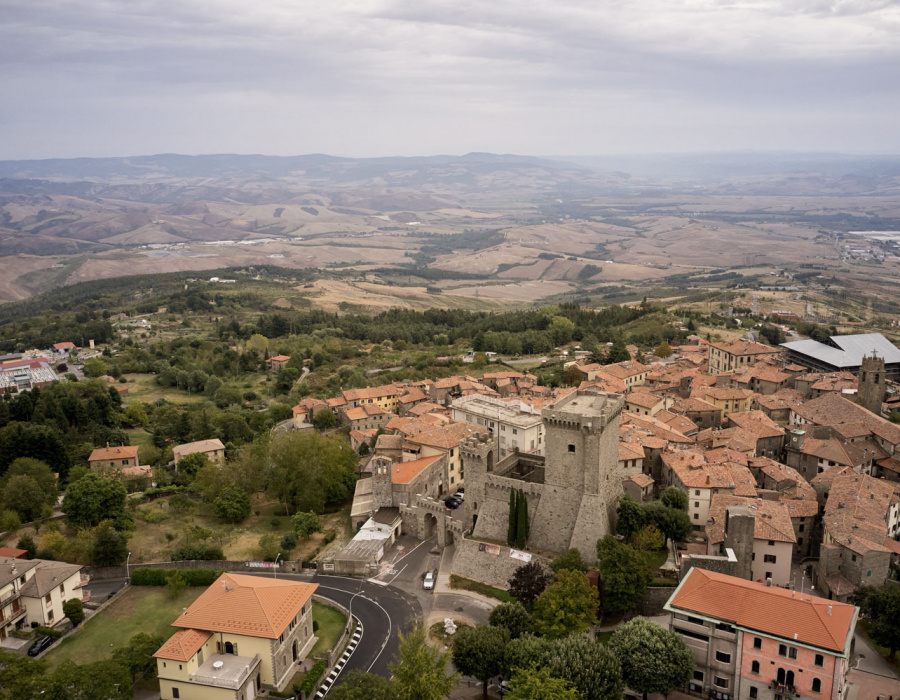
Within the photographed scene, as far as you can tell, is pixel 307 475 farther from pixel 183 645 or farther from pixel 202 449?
pixel 183 645

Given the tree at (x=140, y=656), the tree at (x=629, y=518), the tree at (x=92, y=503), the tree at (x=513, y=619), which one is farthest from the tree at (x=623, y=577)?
the tree at (x=92, y=503)

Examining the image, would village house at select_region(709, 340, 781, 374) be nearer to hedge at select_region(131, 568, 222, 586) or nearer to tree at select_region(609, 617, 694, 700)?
tree at select_region(609, 617, 694, 700)

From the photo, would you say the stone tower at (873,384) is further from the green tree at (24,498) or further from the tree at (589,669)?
the green tree at (24,498)

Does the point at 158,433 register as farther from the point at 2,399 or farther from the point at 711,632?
the point at 711,632

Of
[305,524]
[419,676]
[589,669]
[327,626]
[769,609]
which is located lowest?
[327,626]

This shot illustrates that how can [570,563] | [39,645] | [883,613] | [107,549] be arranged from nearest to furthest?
[883,613], [39,645], [570,563], [107,549]

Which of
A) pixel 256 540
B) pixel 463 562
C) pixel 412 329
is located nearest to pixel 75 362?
pixel 412 329

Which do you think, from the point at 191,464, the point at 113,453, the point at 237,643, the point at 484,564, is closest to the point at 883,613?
the point at 484,564

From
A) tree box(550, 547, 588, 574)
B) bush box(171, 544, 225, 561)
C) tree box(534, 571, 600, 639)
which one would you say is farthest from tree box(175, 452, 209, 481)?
tree box(534, 571, 600, 639)
